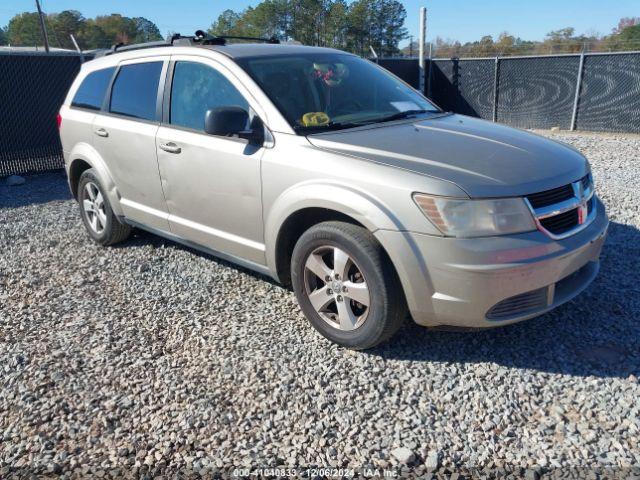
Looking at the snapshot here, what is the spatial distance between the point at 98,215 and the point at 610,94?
1125 centimetres

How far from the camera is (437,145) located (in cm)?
341

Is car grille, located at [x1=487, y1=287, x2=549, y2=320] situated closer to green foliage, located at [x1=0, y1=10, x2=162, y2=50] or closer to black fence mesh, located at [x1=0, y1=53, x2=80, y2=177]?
black fence mesh, located at [x1=0, y1=53, x2=80, y2=177]

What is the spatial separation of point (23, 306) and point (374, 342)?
9.42ft

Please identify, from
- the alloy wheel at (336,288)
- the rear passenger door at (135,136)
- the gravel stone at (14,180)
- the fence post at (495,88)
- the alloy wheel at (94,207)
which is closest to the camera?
the alloy wheel at (336,288)

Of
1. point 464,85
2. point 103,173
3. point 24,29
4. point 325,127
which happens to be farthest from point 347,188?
point 24,29

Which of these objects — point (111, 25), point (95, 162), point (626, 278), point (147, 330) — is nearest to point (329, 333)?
point (147, 330)

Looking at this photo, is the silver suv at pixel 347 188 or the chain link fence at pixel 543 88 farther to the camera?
the chain link fence at pixel 543 88

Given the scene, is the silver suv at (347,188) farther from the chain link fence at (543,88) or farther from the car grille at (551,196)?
the chain link fence at (543,88)

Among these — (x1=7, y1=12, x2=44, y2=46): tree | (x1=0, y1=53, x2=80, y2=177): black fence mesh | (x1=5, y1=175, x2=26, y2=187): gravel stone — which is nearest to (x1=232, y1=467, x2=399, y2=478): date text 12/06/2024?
(x1=5, y1=175, x2=26, y2=187): gravel stone

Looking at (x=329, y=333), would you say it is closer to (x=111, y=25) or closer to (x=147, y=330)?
(x=147, y=330)

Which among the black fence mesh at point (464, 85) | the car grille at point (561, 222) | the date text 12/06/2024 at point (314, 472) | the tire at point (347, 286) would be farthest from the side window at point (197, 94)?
the black fence mesh at point (464, 85)

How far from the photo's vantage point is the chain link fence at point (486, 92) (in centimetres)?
942

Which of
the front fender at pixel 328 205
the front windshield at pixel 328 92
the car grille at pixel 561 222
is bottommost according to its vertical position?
the car grille at pixel 561 222

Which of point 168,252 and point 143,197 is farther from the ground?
point 143,197
